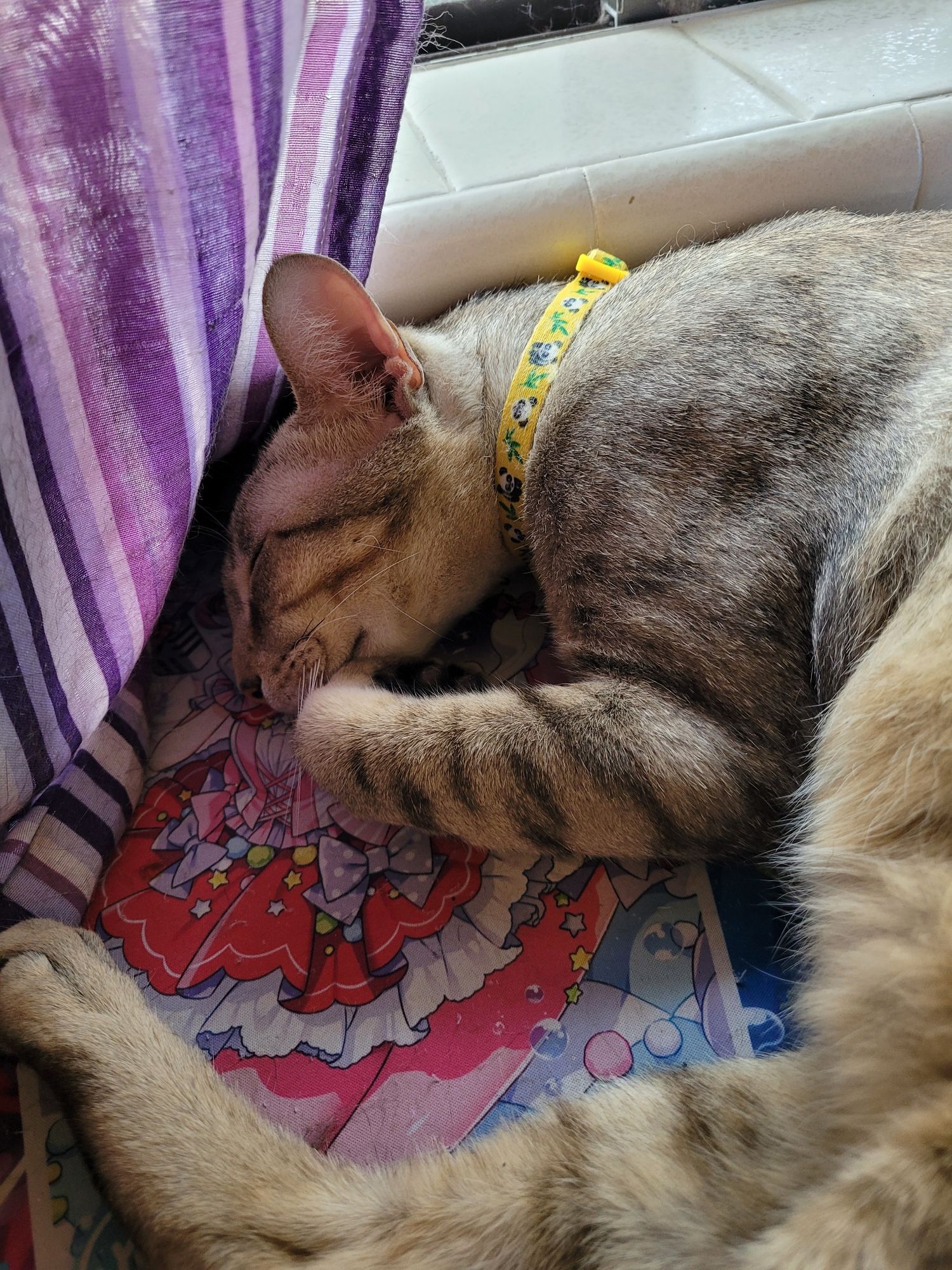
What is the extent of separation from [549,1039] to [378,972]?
0.62 feet

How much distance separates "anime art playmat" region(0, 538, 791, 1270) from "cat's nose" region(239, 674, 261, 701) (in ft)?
0.44

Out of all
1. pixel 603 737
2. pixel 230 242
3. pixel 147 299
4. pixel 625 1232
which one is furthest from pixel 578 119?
pixel 625 1232

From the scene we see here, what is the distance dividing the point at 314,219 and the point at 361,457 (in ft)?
0.97

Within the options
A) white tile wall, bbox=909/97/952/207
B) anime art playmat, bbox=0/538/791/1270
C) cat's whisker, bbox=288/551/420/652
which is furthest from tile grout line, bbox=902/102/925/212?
anime art playmat, bbox=0/538/791/1270

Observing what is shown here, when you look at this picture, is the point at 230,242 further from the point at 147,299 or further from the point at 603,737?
the point at 603,737

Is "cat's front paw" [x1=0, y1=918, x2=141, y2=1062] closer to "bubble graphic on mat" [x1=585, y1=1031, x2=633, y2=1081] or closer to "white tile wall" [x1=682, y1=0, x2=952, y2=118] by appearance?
"bubble graphic on mat" [x1=585, y1=1031, x2=633, y2=1081]

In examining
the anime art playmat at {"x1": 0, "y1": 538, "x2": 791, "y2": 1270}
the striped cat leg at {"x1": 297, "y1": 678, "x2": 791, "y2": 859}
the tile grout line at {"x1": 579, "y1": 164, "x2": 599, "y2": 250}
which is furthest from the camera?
the tile grout line at {"x1": 579, "y1": 164, "x2": 599, "y2": 250}

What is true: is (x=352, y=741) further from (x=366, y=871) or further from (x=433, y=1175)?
(x=433, y=1175)

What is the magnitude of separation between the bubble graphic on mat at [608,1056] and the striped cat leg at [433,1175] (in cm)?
4

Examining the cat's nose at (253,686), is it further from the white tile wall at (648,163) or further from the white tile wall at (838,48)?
the white tile wall at (838,48)

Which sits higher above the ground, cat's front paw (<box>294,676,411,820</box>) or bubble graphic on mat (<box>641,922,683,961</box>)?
cat's front paw (<box>294,676,411,820</box>)

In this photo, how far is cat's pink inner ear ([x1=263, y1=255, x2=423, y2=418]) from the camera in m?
1.05

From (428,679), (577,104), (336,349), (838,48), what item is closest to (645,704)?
(428,679)

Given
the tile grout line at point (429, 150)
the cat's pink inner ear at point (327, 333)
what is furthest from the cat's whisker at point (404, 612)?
the tile grout line at point (429, 150)
